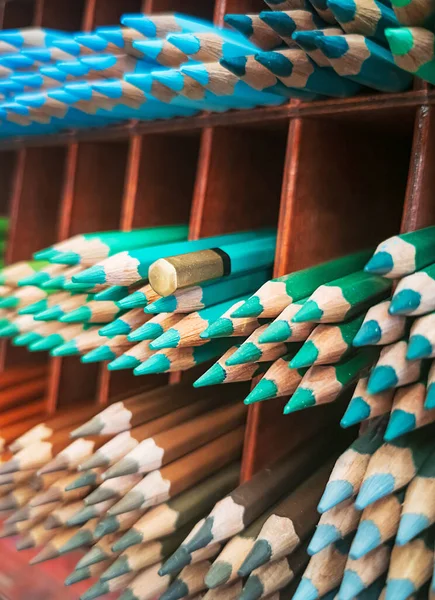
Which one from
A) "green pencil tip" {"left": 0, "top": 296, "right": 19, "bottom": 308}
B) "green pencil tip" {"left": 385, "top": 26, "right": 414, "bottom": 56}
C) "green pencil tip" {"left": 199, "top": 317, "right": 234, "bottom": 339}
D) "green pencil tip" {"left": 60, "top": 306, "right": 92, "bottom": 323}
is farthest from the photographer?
"green pencil tip" {"left": 0, "top": 296, "right": 19, "bottom": 308}

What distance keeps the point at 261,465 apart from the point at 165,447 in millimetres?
86

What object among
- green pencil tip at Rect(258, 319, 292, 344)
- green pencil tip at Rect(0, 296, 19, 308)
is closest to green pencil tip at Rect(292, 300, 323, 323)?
green pencil tip at Rect(258, 319, 292, 344)

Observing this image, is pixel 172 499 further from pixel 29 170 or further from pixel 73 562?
pixel 29 170

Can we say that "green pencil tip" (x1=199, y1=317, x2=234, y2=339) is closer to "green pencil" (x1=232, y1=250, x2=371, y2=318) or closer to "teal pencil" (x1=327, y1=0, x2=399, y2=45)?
"green pencil" (x1=232, y1=250, x2=371, y2=318)

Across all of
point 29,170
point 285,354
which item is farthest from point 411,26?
point 29,170

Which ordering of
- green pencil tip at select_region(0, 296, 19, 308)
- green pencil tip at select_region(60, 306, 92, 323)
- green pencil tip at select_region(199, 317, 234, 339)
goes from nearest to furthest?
green pencil tip at select_region(199, 317, 234, 339)
green pencil tip at select_region(60, 306, 92, 323)
green pencil tip at select_region(0, 296, 19, 308)

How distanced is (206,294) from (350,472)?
18 cm

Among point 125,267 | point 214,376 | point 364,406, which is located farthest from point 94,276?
point 364,406

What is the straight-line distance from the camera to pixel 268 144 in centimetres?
61

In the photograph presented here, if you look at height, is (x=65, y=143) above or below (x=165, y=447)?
above

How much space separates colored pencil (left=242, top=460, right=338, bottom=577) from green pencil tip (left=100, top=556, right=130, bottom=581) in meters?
0.10

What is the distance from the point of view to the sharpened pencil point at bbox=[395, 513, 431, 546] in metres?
0.33

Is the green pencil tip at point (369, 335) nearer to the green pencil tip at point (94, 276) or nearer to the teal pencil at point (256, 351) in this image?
the teal pencil at point (256, 351)

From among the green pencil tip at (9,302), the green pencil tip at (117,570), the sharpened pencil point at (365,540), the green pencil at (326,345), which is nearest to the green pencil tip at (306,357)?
the green pencil at (326,345)
